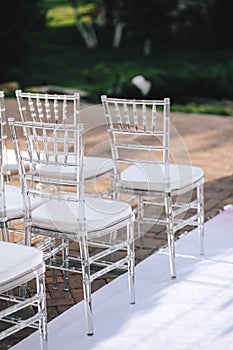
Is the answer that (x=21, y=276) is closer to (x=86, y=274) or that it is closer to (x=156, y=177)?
(x=86, y=274)

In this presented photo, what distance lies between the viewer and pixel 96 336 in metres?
3.32

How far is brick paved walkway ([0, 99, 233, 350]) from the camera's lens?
3.81 metres

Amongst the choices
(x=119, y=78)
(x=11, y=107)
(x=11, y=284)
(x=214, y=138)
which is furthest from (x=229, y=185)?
(x=119, y=78)

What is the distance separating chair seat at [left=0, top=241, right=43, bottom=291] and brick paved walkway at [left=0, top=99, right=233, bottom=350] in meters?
A: 0.49

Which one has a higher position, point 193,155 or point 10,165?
point 10,165

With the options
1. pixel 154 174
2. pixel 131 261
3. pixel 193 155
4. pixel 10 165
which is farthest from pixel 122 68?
pixel 131 261

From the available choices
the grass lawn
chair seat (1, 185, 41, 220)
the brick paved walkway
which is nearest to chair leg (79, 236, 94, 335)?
the brick paved walkway

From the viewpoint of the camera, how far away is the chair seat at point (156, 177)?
156 inches

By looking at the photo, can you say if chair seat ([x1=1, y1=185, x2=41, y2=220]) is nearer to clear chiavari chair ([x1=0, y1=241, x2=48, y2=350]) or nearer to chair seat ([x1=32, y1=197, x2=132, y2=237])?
chair seat ([x1=32, y1=197, x2=132, y2=237])

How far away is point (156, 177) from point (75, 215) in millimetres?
727

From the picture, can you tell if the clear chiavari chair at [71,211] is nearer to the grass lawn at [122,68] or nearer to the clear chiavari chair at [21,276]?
the clear chiavari chair at [21,276]

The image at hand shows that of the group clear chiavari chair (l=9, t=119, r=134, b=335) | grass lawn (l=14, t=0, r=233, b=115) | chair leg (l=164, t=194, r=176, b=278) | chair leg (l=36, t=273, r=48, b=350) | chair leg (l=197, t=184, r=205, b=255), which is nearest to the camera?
chair leg (l=36, t=273, r=48, b=350)

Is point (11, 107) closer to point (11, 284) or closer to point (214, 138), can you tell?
point (214, 138)

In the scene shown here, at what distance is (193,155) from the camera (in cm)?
691
